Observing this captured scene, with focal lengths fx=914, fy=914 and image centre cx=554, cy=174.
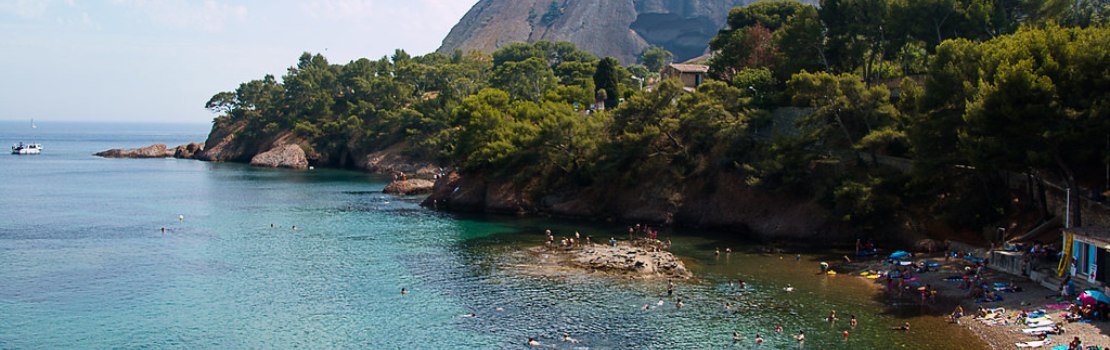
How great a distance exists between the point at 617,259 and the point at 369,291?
16.6m

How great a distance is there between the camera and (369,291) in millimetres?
54750

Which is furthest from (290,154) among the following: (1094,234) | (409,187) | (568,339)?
(1094,234)

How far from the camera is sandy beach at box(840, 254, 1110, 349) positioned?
40.6 meters

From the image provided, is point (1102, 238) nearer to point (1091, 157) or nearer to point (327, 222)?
point (1091, 157)

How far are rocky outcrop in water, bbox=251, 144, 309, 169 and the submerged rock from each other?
51833mm

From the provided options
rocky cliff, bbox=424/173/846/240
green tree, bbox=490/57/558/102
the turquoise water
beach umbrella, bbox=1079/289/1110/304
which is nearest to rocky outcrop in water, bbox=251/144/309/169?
green tree, bbox=490/57/558/102

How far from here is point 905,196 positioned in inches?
2547

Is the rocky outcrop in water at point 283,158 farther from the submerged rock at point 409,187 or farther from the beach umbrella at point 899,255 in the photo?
the beach umbrella at point 899,255

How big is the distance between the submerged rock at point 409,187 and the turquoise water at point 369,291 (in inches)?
754

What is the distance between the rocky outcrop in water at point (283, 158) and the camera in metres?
160

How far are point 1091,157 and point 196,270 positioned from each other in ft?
182

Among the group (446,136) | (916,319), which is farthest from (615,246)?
(446,136)

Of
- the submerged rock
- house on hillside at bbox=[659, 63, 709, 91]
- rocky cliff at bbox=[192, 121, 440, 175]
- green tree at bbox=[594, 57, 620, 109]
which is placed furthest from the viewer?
rocky cliff at bbox=[192, 121, 440, 175]

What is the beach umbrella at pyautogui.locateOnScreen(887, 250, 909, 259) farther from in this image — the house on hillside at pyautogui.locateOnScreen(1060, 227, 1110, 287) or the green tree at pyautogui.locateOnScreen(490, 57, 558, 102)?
the green tree at pyautogui.locateOnScreen(490, 57, 558, 102)
